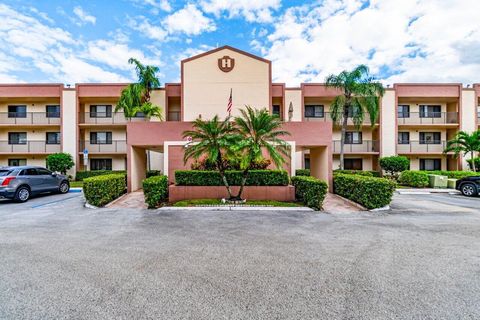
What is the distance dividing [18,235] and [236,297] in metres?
6.93

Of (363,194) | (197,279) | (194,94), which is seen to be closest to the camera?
(197,279)

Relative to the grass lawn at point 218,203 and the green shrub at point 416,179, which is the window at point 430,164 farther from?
the grass lawn at point 218,203

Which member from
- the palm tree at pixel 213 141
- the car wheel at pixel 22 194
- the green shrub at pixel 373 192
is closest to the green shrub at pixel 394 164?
the green shrub at pixel 373 192

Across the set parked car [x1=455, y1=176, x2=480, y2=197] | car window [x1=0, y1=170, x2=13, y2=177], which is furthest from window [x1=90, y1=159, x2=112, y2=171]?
parked car [x1=455, y1=176, x2=480, y2=197]

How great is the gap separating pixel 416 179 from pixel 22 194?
2636 centimetres

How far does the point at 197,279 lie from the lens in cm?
388

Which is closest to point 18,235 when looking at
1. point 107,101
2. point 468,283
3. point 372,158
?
point 468,283

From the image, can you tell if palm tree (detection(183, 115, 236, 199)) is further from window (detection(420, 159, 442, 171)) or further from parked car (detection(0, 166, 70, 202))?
window (detection(420, 159, 442, 171))

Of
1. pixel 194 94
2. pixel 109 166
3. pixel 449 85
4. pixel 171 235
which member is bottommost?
pixel 171 235

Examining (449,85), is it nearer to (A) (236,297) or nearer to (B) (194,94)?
(B) (194,94)

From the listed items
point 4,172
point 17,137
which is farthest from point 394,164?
point 17,137

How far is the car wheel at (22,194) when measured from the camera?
11310 millimetres

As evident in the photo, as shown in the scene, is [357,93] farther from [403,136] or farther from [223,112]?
[223,112]

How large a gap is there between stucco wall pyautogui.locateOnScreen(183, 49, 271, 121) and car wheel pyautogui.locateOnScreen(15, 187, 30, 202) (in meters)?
12.1
